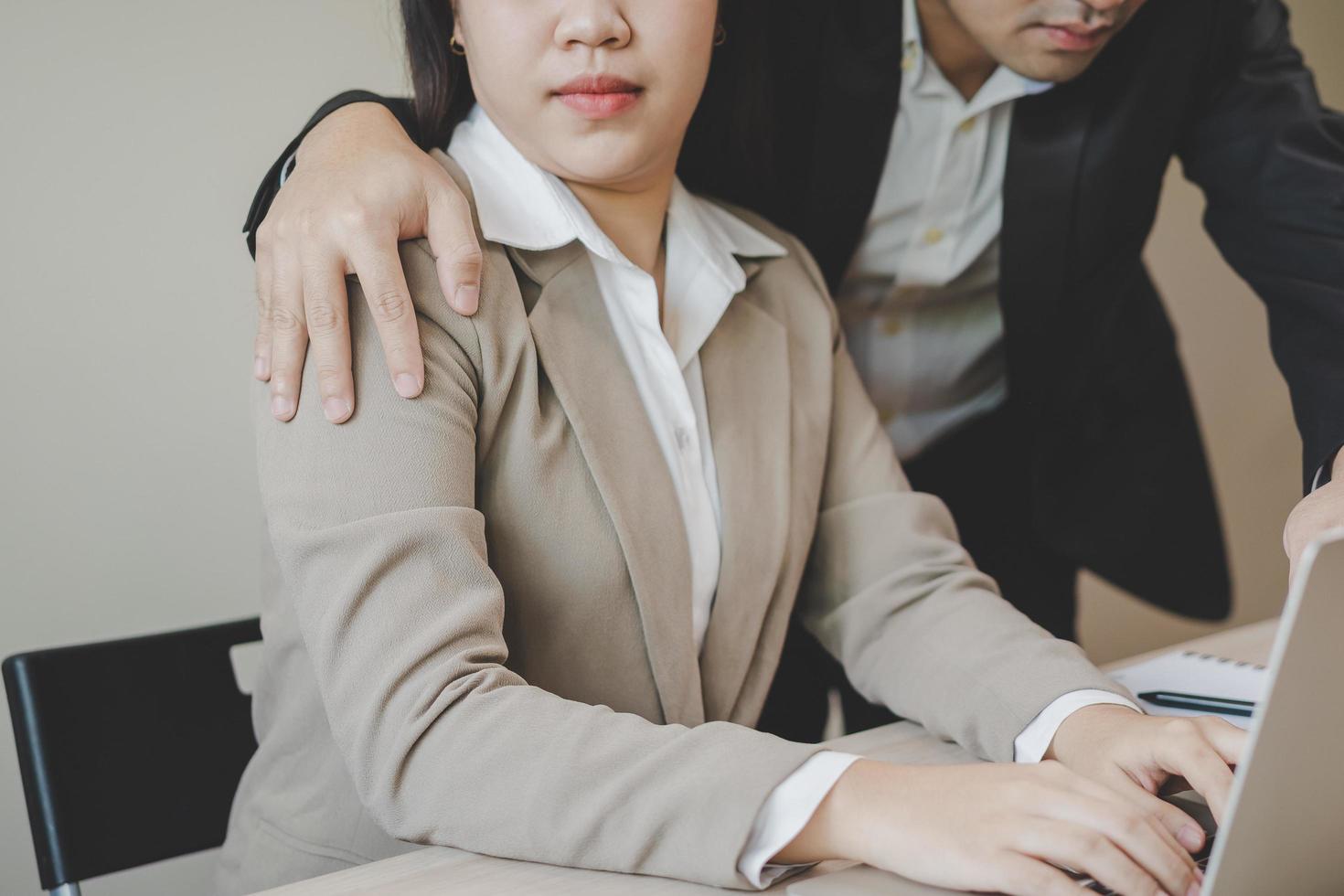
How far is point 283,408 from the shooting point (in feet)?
2.81

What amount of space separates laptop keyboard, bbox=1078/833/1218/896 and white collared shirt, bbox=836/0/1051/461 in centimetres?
90

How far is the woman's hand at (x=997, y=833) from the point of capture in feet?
2.19

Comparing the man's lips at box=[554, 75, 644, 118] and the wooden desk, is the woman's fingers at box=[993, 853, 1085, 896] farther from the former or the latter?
the man's lips at box=[554, 75, 644, 118]

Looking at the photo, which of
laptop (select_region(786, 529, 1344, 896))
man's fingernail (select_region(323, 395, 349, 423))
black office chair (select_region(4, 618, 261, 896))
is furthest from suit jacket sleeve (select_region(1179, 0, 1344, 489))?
black office chair (select_region(4, 618, 261, 896))

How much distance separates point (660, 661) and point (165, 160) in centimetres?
115

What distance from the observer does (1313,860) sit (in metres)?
0.62

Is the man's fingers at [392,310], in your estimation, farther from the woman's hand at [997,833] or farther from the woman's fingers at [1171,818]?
the woman's fingers at [1171,818]

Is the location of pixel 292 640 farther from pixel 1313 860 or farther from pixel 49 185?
pixel 49 185

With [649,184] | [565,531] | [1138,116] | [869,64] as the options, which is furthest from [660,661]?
[1138,116]

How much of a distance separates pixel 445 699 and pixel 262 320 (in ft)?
1.10

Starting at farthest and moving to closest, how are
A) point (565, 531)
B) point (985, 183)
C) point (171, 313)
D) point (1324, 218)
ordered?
point (171, 313) < point (985, 183) < point (1324, 218) < point (565, 531)

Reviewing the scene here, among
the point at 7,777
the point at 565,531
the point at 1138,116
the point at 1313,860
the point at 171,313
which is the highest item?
the point at 1138,116

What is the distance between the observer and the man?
4.28 ft

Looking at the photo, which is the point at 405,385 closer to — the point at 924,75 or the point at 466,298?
the point at 466,298
